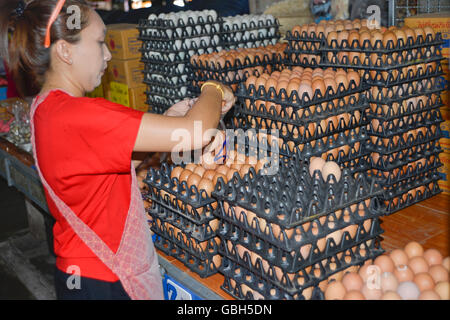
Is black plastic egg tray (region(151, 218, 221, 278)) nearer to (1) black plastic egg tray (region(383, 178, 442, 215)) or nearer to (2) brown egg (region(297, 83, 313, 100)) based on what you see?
(2) brown egg (region(297, 83, 313, 100))

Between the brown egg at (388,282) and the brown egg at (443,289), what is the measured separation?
13cm

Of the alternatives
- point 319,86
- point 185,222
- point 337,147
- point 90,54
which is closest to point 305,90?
point 319,86

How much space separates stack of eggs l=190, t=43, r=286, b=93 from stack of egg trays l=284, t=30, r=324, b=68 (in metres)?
0.20

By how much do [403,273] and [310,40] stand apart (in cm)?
163

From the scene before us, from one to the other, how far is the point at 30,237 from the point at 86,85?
4.18m

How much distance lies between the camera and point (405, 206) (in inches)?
99.6

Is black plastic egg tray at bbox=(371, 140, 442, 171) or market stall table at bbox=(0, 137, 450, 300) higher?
black plastic egg tray at bbox=(371, 140, 442, 171)

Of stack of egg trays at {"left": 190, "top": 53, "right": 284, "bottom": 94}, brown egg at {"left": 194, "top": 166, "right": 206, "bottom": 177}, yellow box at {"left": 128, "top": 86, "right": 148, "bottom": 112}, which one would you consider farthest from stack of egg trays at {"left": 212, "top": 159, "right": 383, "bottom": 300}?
yellow box at {"left": 128, "top": 86, "right": 148, "bottom": 112}

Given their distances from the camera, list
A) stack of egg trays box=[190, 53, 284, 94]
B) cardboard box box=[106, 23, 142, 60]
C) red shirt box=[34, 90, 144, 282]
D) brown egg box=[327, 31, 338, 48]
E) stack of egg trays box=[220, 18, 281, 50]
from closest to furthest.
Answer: red shirt box=[34, 90, 144, 282], brown egg box=[327, 31, 338, 48], stack of egg trays box=[190, 53, 284, 94], stack of egg trays box=[220, 18, 281, 50], cardboard box box=[106, 23, 142, 60]

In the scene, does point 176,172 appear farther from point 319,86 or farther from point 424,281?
point 424,281

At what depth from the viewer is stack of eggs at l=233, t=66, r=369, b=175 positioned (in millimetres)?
2205

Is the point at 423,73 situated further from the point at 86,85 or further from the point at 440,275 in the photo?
the point at 86,85

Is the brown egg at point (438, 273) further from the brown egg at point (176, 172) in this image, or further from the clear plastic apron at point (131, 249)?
the brown egg at point (176, 172)
